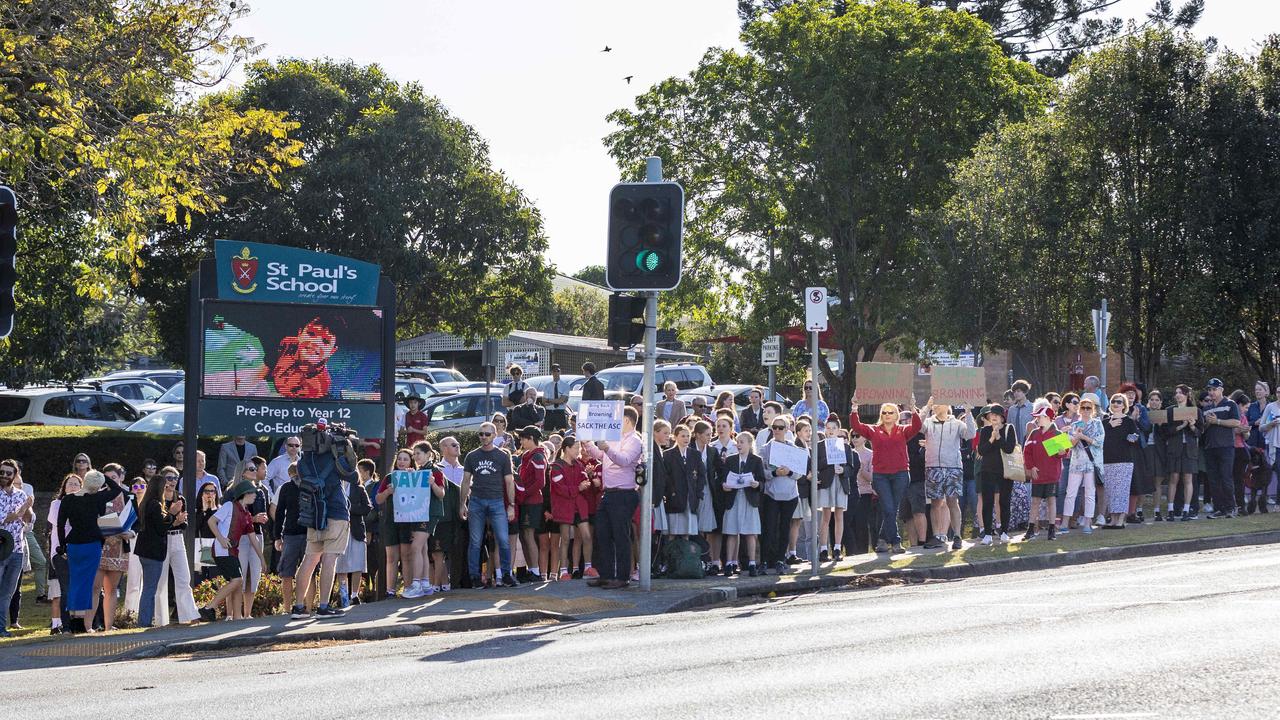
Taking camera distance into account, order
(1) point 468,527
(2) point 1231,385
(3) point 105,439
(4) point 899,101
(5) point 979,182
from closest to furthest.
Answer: (1) point 468,527
(3) point 105,439
(5) point 979,182
(4) point 899,101
(2) point 1231,385

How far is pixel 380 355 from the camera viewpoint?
18125mm

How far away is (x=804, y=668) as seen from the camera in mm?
9414

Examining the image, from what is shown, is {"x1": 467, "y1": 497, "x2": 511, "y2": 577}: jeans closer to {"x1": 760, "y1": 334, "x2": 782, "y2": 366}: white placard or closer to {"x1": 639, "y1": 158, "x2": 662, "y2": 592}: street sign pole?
{"x1": 639, "y1": 158, "x2": 662, "y2": 592}: street sign pole

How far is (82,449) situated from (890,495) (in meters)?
15.2

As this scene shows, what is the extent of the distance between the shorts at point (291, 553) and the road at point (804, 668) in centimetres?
244

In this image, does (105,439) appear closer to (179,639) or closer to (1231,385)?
(179,639)

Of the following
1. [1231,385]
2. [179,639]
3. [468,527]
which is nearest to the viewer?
[179,639]

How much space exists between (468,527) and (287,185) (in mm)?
25680

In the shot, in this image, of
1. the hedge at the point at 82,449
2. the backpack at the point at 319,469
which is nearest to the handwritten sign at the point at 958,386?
the hedge at the point at 82,449

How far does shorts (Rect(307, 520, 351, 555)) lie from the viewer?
1427 centimetres

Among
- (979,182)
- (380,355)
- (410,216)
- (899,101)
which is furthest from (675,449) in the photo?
(410,216)

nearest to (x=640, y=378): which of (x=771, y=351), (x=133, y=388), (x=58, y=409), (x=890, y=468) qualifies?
(x=771, y=351)

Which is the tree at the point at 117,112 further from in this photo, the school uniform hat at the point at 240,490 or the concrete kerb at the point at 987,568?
the concrete kerb at the point at 987,568

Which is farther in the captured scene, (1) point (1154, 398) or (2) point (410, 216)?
(2) point (410, 216)
